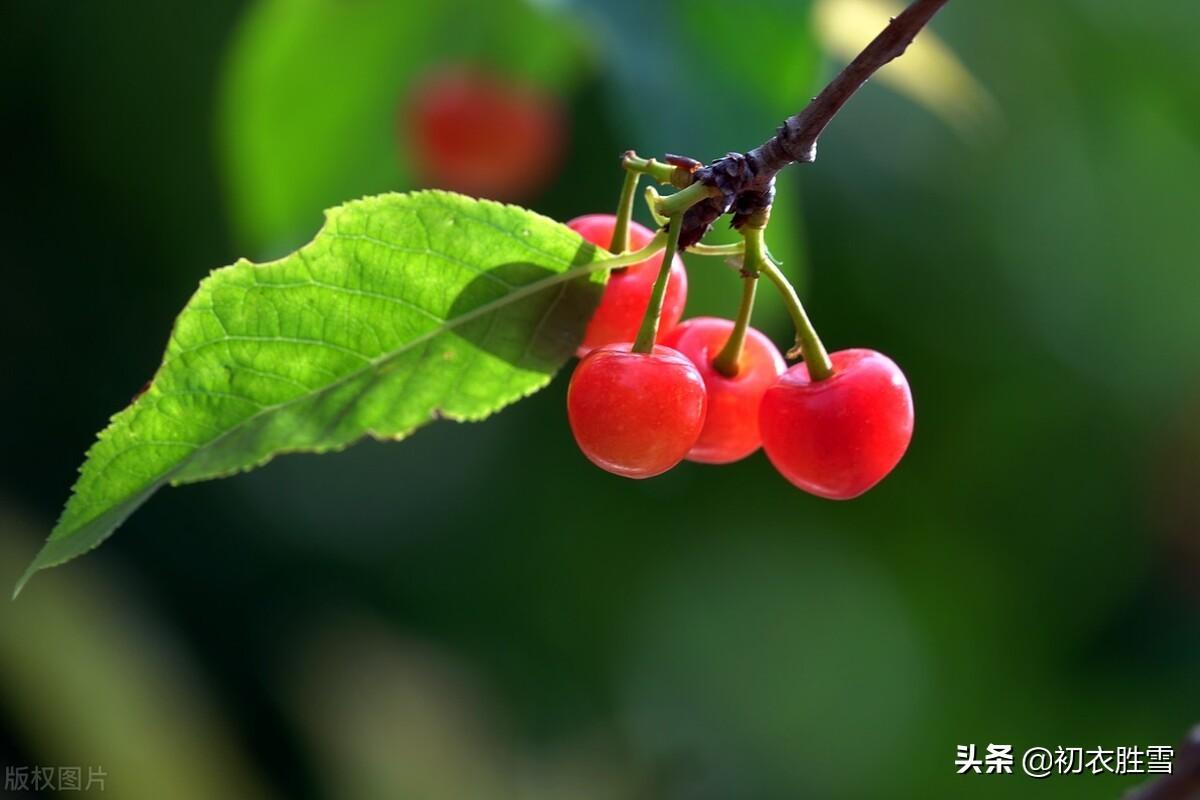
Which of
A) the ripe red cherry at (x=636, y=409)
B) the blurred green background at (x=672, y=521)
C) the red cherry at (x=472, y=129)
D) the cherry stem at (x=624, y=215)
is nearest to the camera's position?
the ripe red cherry at (x=636, y=409)

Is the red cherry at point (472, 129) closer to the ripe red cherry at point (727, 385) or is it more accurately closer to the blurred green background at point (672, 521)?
the blurred green background at point (672, 521)

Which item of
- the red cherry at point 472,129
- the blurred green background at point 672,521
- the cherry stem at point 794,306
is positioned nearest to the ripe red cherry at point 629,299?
the cherry stem at point 794,306

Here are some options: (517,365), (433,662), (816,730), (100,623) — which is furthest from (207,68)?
(517,365)

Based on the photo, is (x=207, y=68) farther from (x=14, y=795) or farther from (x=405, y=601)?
(x=14, y=795)

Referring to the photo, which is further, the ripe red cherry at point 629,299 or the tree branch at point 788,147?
the ripe red cherry at point 629,299

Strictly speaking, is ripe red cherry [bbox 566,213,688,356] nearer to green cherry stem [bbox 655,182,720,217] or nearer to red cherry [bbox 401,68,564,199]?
green cherry stem [bbox 655,182,720,217]

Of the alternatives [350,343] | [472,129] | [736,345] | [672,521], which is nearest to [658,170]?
[736,345]

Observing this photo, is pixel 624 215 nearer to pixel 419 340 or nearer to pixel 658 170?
pixel 658 170

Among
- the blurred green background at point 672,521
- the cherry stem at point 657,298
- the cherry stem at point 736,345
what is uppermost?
the blurred green background at point 672,521
